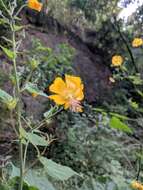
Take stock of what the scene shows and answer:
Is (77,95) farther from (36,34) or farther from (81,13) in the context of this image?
(81,13)

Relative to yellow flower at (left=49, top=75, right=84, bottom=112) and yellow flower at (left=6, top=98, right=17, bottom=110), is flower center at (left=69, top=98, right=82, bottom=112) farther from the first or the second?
yellow flower at (left=6, top=98, right=17, bottom=110)

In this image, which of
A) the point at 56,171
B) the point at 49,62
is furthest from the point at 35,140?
the point at 49,62

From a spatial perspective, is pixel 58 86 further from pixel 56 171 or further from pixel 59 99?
pixel 56 171

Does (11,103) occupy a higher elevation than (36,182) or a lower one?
higher

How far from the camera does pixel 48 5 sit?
19.9 feet

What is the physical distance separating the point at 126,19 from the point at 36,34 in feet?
4.50

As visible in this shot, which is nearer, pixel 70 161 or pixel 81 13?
pixel 70 161

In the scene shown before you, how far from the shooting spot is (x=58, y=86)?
112 cm

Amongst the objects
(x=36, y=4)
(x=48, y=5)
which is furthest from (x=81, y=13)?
(x=36, y=4)

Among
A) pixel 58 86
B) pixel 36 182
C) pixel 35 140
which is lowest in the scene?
pixel 36 182

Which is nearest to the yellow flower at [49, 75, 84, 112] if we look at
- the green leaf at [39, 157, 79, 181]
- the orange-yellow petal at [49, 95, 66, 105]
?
the orange-yellow petal at [49, 95, 66, 105]

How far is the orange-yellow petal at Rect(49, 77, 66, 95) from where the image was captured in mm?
→ 1112

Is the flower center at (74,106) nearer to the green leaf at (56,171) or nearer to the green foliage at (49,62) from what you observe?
the green leaf at (56,171)

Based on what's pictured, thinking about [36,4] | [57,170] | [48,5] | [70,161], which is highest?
[48,5]
